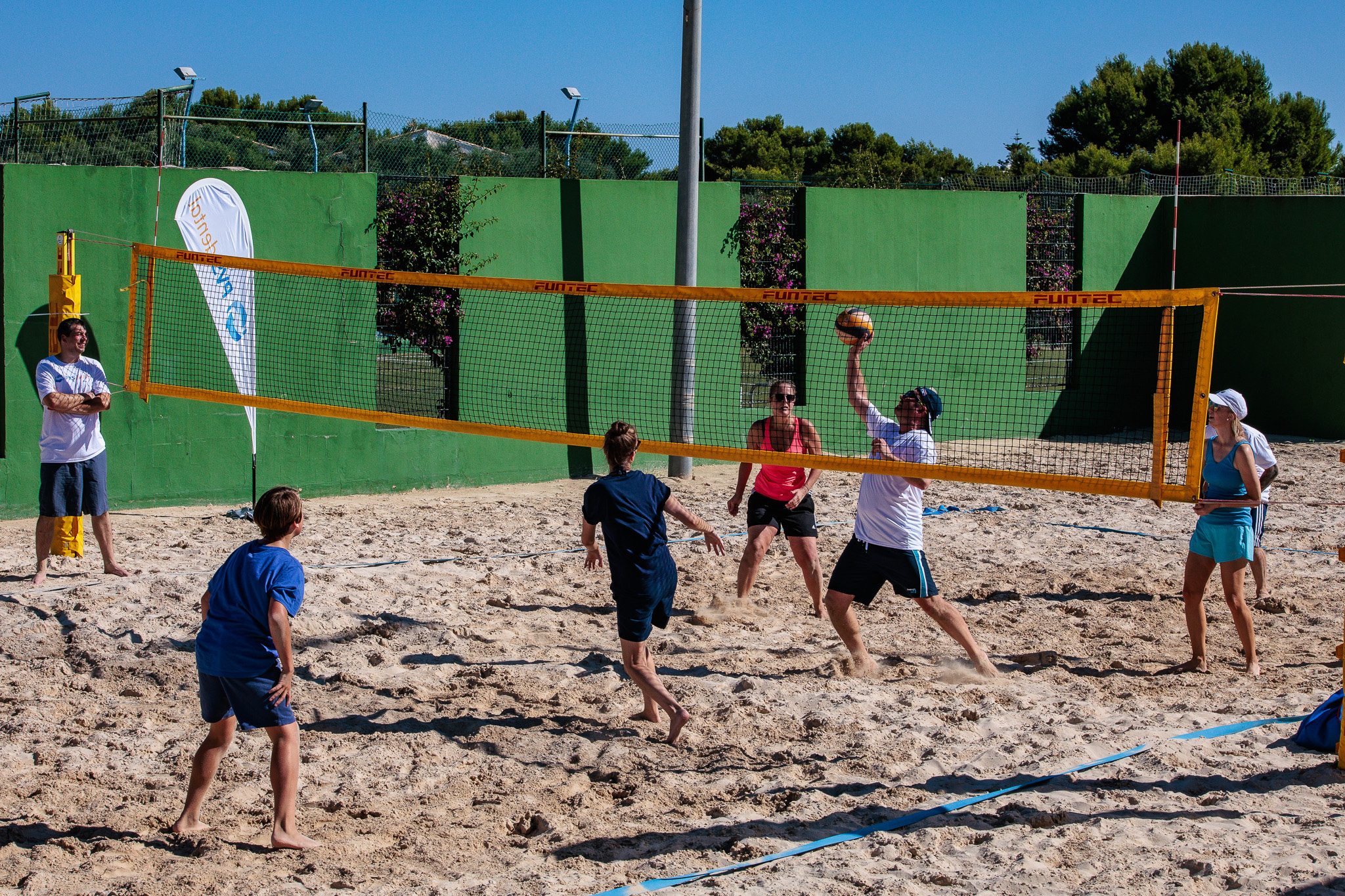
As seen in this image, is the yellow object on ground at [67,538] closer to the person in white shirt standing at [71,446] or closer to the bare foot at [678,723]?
the person in white shirt standing at [71,446]

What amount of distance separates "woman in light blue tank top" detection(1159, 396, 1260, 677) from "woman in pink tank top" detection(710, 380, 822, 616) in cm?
211

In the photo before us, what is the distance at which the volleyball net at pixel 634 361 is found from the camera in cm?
891

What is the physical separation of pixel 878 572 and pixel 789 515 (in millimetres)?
1232

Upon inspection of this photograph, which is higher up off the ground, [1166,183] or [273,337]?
[1166,183]

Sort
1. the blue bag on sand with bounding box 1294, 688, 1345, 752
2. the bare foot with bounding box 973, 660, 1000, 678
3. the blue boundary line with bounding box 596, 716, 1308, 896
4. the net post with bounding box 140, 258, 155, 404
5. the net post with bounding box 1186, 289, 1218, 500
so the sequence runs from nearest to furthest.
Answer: the blue boundary line with bounding box 596, 716, 1308, 896 < the blue bag on sand with bounding box 1294, 688, 1345, 752 < the net post with bounding box 1186, 289, 1218, 500 < the bare foot with bounding box 973, 660, 1000, 678 < the net post with bounding box 140, 258, 155, 404

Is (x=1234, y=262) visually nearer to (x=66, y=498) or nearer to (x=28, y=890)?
(x=66, y=498)

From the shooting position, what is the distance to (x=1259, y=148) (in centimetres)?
4056

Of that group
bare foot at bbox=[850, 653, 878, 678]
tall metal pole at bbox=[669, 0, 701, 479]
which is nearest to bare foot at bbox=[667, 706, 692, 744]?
bare foot at bbox=[850, 653, 878, 678]

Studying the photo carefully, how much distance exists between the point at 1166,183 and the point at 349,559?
13.5m

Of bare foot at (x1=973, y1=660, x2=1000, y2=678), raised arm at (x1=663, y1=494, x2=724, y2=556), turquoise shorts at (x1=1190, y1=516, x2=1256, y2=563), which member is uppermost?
raised arm at (x1=663, y1=494, x2=724, y2=556)

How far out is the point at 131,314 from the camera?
895 cm

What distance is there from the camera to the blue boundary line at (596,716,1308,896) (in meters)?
3.84

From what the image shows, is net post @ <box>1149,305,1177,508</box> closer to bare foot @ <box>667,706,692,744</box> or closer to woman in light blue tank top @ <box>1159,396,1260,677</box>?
woman in light blue tank top @ <box>1159,396,1260,677</box>

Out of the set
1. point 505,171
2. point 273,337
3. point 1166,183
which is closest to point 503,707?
point 273,337
